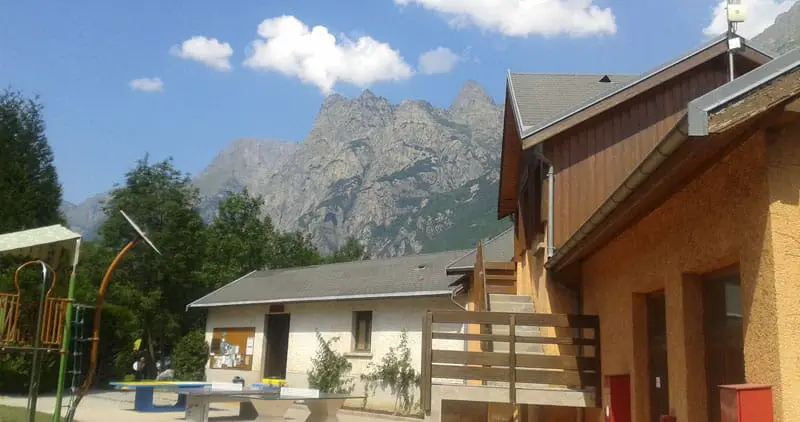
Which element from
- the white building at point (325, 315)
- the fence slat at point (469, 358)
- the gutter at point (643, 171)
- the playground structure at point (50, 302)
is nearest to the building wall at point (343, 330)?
the white building at point (325, 315)

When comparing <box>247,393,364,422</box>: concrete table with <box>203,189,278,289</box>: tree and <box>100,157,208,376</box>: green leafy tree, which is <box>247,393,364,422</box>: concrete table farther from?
<box>203,189,278,289</box>: tree

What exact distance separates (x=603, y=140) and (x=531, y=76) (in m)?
3.76

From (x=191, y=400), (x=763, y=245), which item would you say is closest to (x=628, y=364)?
(x=763, y=245)

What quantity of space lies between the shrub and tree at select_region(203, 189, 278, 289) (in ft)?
72.2

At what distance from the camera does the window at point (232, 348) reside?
93.2 ft

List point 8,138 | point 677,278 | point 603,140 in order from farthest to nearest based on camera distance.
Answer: point 8,138 < point 603,140 < point 677,278

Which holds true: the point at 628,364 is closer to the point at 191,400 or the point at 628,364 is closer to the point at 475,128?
the point at 191,400

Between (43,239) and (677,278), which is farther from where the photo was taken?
(43,239)

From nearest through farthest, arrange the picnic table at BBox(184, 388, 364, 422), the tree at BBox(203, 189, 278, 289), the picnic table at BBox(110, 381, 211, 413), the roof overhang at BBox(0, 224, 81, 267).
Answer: the roof overhang at BBox(0, 224, 81, 267), the picnic table at BBox(184, 388, 364, 422), the picnic table at BBox(110, 381, 211, 413), the tree at BBox(203, 189, 278, 289)

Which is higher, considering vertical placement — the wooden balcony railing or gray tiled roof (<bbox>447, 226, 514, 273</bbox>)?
gray tiled roof (<bbox>447, 226, 514, 273</bbox>)

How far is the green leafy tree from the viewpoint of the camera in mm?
35906

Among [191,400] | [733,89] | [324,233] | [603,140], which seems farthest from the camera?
[324,233]

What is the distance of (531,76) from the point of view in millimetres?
15188

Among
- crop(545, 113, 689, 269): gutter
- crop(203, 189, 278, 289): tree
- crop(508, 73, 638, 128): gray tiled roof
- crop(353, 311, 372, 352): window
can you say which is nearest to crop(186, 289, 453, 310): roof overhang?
crop(353, 311, 372, 352): window
